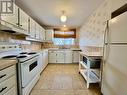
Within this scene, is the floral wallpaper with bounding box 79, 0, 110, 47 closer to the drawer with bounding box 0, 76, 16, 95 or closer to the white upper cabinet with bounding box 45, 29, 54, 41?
the drawer with bounding box 0, 76, 16, 95

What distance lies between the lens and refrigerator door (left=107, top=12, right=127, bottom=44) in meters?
1.39

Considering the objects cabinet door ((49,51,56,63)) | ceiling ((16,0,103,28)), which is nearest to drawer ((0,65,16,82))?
ceiling ((16,0,103,28))

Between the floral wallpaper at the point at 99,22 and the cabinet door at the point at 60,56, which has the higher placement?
the floral wallpaper at the point at 99,22

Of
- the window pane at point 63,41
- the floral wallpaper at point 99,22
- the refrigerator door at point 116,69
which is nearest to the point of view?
the refrigerator door at point 116,69

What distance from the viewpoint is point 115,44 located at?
1.64 meters

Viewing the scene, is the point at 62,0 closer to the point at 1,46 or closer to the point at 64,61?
the point at 1,46

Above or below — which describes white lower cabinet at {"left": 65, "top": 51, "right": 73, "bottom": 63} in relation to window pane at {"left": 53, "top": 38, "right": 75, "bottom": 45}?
below

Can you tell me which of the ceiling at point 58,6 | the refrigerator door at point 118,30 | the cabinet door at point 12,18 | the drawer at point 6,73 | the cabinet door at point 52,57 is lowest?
the cabinet door at point 52,57

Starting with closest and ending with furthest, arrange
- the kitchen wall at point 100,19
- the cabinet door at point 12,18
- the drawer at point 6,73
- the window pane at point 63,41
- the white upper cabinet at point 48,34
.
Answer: the drawer at point 6,73, the cabinet door at point 12,18, the kitchen wall at point 100,19, the white upper cabinet at point 48,34, the window pane at point 63,41

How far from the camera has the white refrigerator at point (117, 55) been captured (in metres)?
1.38

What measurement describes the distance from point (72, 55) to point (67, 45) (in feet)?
3.17

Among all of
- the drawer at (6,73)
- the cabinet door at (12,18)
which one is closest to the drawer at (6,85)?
the drawer at (6,73)

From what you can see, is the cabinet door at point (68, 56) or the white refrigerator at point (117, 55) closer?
the white refrigerator at point (117, 55)

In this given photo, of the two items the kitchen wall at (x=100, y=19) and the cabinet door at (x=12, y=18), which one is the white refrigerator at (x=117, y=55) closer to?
the kitchen wall at (x=100, y=19)
